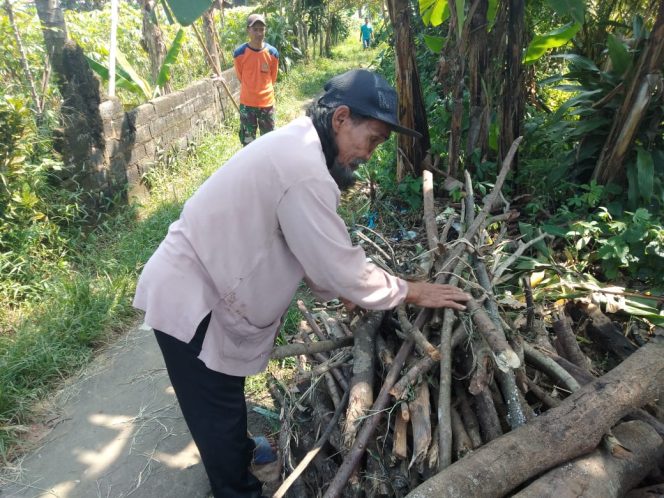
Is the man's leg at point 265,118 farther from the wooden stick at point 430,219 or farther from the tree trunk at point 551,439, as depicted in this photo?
the tree trunk at point 551,439

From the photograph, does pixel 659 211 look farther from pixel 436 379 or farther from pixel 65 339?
pixel 65 339

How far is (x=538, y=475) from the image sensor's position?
66.8 inches

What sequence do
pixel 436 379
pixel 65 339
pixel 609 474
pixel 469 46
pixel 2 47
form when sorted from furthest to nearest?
pixel 2 47, pixel 469 46, pixel 65 339, pixel 436 379, pixel 609 474

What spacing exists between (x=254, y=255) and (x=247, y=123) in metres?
5.71

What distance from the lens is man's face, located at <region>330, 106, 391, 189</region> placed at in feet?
5.97

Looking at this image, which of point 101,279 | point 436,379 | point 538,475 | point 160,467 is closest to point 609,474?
point 538,475

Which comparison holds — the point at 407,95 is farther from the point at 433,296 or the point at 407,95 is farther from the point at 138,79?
the point at 138,79

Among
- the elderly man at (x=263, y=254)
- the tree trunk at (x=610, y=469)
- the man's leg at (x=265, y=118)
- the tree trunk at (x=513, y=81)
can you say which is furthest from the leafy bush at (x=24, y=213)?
the tree trunk at (x=513, y=81)

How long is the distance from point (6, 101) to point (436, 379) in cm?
443

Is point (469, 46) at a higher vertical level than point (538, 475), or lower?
higher

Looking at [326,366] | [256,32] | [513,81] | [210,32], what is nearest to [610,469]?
[326,366]

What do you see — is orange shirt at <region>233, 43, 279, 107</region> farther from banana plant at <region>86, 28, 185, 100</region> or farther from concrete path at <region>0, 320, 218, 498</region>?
concrete path at <region>0, 320, 218, 498</region>

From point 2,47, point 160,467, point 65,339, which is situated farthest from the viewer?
point 2,47

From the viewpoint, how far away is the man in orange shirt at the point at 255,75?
6617 millimetres
